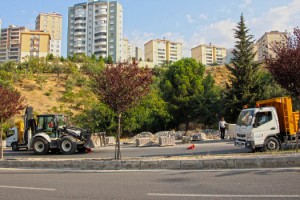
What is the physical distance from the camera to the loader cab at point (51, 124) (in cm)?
2030

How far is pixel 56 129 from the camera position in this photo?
66.5 ft

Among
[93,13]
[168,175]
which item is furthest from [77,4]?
[168,175]

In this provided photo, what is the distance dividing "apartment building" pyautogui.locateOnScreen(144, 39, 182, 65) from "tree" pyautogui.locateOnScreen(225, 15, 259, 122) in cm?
9881

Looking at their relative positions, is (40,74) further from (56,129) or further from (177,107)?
(56,129)

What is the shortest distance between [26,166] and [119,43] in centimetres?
11195

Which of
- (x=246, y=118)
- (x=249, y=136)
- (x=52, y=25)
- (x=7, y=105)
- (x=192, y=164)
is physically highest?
(x=52, y=25)

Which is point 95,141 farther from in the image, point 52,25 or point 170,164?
point 52,25

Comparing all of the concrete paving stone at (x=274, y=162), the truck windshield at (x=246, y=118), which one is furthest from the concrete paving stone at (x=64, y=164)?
the truck windshield at (x=246, y=118)

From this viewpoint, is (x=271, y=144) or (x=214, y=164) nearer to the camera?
(x=214, y=164)

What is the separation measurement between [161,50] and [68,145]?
121929 millimetres

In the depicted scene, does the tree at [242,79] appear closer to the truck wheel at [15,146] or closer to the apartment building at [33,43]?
the truck wheel at [15,146]

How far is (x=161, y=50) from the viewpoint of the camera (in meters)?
139

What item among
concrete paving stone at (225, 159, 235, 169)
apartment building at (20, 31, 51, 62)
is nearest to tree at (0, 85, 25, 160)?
concrete paving stone at (225, 159, 235, 169)

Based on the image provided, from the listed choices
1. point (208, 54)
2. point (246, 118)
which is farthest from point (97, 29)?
point (246, 118)
